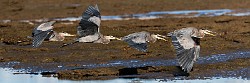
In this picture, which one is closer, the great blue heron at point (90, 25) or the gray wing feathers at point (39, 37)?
the great blue heron at point (90, 25)

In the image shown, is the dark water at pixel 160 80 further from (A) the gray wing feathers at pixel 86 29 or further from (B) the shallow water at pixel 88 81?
(A) the gray wing feathers at pixel 86 29

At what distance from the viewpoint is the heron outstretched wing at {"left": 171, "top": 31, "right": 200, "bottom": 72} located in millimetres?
11055

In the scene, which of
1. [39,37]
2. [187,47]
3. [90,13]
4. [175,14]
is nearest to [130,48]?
[39,37]

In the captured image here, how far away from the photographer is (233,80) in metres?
13.1

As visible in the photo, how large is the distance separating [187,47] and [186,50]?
0.07 m

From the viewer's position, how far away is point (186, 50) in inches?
440

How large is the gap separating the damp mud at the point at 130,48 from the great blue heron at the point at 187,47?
1.82m

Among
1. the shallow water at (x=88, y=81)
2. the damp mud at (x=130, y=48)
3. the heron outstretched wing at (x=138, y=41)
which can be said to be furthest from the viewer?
the damp mud at (x=130, y=48)

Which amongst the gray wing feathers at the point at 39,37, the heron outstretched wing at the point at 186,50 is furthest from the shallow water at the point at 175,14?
the heron outstretched wing at the point at 186,50

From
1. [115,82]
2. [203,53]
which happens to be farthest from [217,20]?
[115,82]

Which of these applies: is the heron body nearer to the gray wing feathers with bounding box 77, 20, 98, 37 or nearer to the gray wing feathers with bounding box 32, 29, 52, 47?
the gray wing feathers with bounding box 77, 20, 98, 37

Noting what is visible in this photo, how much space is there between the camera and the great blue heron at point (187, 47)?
11062mm

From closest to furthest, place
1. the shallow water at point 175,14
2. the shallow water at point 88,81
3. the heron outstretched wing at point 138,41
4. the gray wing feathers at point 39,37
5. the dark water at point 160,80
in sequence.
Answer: the heron outstretched wing at point 138,41 → the shallow water at point 88,81 → the dark water at point 160,80 → the gray wing feathers at point 39,37 → the shallow water at point 175,14

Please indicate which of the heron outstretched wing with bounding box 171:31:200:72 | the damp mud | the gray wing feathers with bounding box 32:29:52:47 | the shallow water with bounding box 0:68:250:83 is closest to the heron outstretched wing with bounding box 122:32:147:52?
the shallow water with bounding box 0:68:250:83
